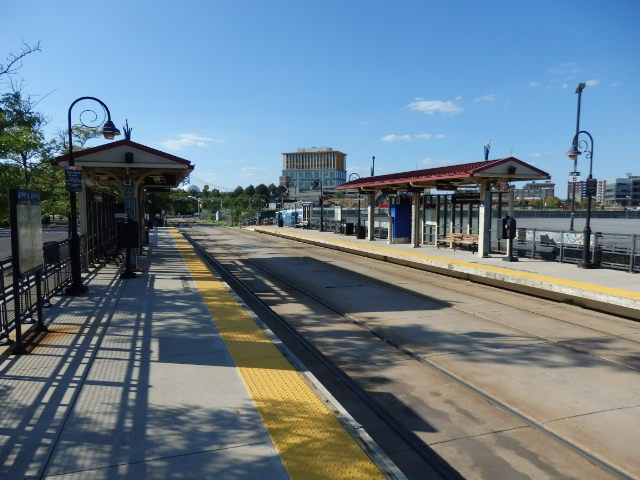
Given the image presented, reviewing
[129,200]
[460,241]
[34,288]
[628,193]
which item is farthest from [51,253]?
[628,193]

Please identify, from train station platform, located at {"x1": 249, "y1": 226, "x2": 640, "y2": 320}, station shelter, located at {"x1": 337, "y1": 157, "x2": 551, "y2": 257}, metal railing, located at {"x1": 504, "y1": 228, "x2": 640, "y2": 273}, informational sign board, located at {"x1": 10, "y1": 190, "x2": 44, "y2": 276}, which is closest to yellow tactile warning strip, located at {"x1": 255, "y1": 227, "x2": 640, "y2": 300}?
train station platform, located at {"x1": 249, "y1": 226, "x2": 640, "y2": 320}

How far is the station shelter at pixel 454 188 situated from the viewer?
17.5 m

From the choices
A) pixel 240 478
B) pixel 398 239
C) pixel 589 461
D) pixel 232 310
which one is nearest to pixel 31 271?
pixel 232 310

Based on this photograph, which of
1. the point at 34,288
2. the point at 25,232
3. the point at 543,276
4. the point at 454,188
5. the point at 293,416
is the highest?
the point at 454,188

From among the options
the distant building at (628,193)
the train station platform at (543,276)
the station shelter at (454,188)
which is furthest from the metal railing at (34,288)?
the distant building at (628,193)

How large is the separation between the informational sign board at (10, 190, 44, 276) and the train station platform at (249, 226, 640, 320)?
36.4 feet

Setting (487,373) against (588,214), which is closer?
(487,373)

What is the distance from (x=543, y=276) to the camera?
44.3 feet

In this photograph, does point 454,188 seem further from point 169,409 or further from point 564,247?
point 169,409

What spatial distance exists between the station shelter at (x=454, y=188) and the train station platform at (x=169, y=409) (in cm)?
1252

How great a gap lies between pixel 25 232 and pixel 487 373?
6730 mm

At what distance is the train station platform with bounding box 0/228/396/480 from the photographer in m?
3.84

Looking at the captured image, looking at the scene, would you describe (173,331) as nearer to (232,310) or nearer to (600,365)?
(232,310)

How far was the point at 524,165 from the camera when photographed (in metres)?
17.6
